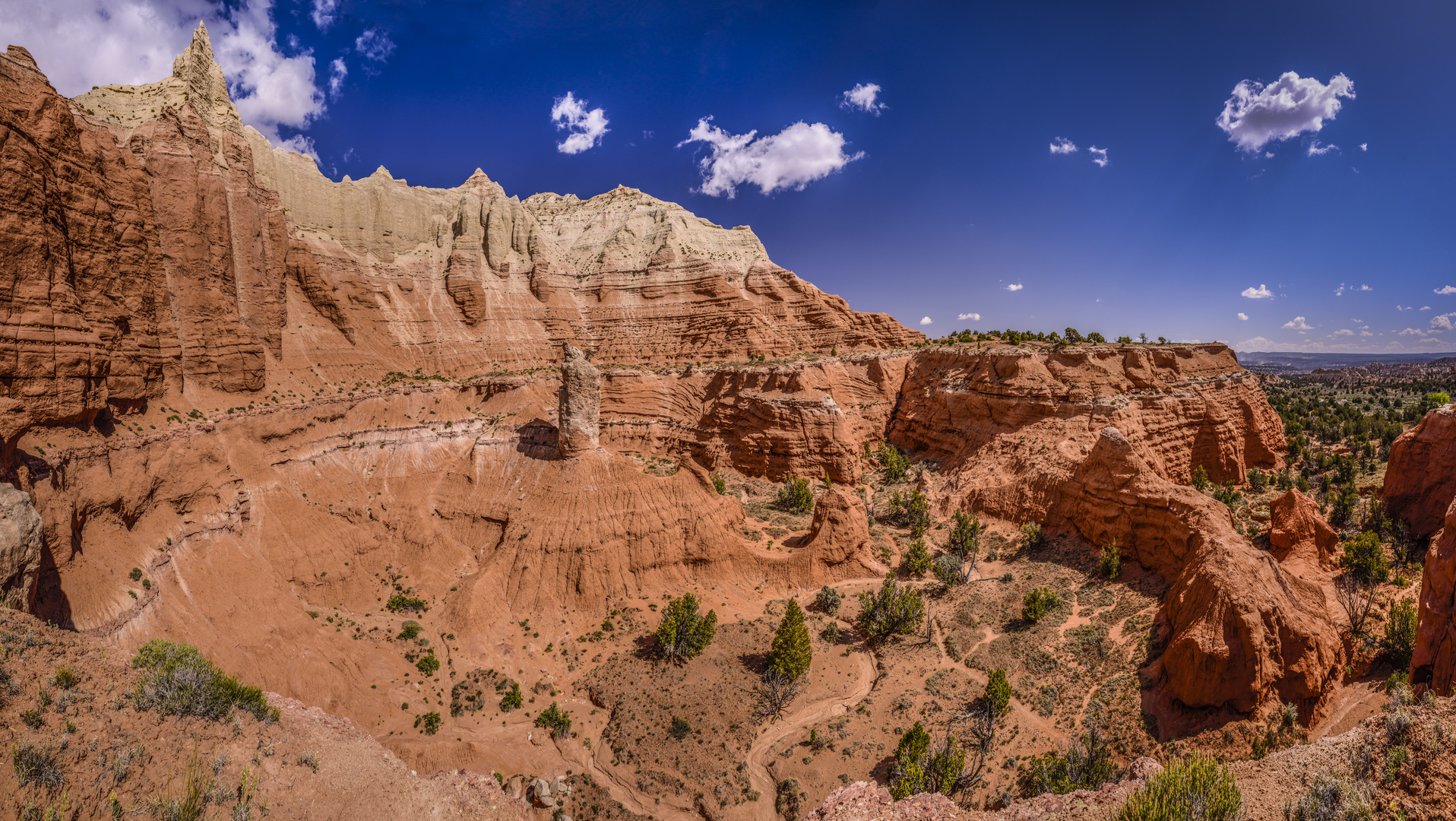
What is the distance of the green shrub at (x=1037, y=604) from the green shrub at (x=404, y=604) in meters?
32.2

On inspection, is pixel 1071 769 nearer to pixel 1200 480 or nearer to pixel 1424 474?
pixel 1424 474

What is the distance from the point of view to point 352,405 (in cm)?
4069

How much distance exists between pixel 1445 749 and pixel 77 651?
27163 mm

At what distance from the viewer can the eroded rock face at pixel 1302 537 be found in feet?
80.8

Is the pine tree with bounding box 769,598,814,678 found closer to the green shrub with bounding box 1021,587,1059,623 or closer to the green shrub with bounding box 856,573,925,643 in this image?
the green shrub with bounding box 856,573,925,643

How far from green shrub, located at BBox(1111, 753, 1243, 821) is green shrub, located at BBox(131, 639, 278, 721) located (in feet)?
66.3

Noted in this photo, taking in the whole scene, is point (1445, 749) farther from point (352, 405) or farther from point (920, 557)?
point (352, 405)

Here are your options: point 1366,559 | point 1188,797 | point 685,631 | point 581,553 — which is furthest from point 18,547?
point 1366,559

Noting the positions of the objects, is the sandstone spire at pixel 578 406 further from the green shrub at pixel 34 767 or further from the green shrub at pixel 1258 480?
the green shrub at pixel 1258 480

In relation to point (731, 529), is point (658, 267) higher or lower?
higher

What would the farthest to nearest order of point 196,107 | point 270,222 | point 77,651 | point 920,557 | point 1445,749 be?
point 270,222
point 196,107
point 920,557
point 77,651
point 1445,749

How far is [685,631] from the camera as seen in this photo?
2711 cm

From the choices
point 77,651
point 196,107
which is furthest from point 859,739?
point 196,107

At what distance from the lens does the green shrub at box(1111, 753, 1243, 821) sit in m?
8.57
